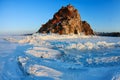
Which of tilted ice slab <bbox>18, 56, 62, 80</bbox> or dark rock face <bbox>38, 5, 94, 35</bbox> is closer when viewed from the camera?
tilted ice slab <bbox>18, 56, 62, 80</bbox>

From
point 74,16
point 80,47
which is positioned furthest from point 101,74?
point 74,16

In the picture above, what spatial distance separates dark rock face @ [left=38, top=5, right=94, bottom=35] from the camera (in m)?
35.6

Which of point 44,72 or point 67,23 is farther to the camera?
point 67,23

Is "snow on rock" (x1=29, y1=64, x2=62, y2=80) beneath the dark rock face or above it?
beneath

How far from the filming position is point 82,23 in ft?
141

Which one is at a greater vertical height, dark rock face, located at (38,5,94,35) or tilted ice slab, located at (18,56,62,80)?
dark rock face, located at (38,5,94,35)

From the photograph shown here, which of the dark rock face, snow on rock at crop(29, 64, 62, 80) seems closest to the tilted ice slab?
snow on rock at crop(29, 64, 62, 80)

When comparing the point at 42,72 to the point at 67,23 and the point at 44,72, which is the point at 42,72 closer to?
the point at 44,72

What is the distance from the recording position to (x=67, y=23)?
119ft

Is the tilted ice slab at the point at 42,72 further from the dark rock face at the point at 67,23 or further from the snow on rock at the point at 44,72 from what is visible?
the dark rock face at the point at 67,23

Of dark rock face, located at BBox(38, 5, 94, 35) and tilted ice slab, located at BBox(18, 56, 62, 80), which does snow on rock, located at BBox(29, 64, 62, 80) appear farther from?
dark rock face, located at BBox(38, 5, 94, 35)

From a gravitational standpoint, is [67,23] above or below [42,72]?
above

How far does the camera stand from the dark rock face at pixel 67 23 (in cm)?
3562

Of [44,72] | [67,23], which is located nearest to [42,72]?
[44,72]
